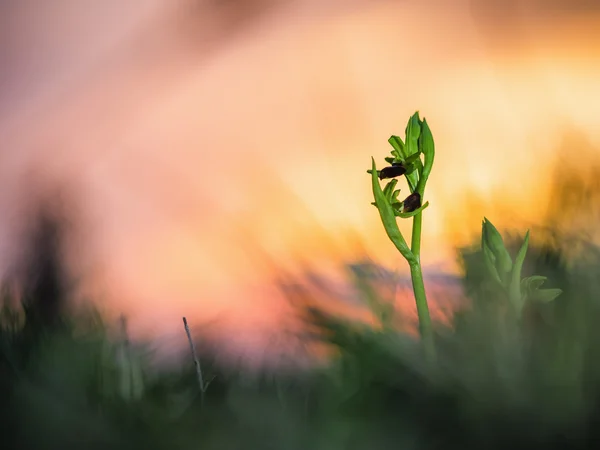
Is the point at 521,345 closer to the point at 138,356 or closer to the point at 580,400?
the point at 580,400

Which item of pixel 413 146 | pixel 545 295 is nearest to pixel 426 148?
pixel 413 146

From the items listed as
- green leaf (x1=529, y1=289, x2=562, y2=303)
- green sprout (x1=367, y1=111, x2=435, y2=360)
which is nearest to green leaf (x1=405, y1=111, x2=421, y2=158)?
green sprout (x1=367, y1=111, x2=435, y2=360)

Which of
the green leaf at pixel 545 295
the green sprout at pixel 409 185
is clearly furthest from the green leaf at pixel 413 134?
the green leaf at pixel 545 295

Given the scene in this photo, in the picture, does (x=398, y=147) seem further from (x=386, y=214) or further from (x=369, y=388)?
(x=369, y=388)

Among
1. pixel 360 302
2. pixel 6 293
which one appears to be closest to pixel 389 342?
pixel 360 302

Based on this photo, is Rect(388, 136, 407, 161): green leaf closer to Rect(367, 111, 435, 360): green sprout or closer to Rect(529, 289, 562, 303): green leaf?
Rect(367, 111, 435, 360): green sprout

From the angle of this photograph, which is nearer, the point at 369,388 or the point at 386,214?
the point at 369,388

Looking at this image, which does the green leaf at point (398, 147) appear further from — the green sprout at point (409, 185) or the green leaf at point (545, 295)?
the green leaf at point (545, 295)
